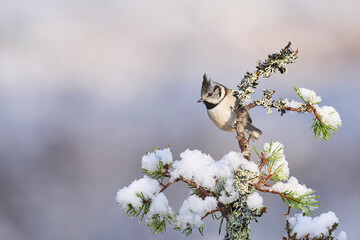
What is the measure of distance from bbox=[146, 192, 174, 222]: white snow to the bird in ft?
4.66

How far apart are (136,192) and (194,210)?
0.35m

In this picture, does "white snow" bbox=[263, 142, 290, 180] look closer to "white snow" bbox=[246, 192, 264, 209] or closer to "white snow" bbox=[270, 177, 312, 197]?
"white snow" bbox=[270, 177, 312, 197]

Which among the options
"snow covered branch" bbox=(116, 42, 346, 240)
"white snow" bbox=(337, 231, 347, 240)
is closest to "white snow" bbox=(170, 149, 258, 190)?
"snow covered branch" bbox=(116, 42, 346, 240)

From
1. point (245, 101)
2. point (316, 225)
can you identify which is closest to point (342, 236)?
point (316, 225)

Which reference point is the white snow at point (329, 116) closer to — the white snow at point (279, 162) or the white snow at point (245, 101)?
the white snow at point (279, 162)

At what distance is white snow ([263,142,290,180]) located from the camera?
301 centimetres

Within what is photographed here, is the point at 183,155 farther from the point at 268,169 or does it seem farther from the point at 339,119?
the point at 339,119

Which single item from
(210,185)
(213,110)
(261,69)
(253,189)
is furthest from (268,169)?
(213,110)

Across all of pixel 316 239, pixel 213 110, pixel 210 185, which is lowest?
pixel 316 239

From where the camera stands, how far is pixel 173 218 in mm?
A: 2748

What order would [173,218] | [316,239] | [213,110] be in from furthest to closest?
[213,110], [173,218], [316,239]

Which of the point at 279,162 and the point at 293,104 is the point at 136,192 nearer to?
the point at 279,162

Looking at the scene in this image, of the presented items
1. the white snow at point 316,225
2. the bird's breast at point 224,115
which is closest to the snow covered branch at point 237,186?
the white snow at point 316,225

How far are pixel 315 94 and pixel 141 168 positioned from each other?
1.18 metres
